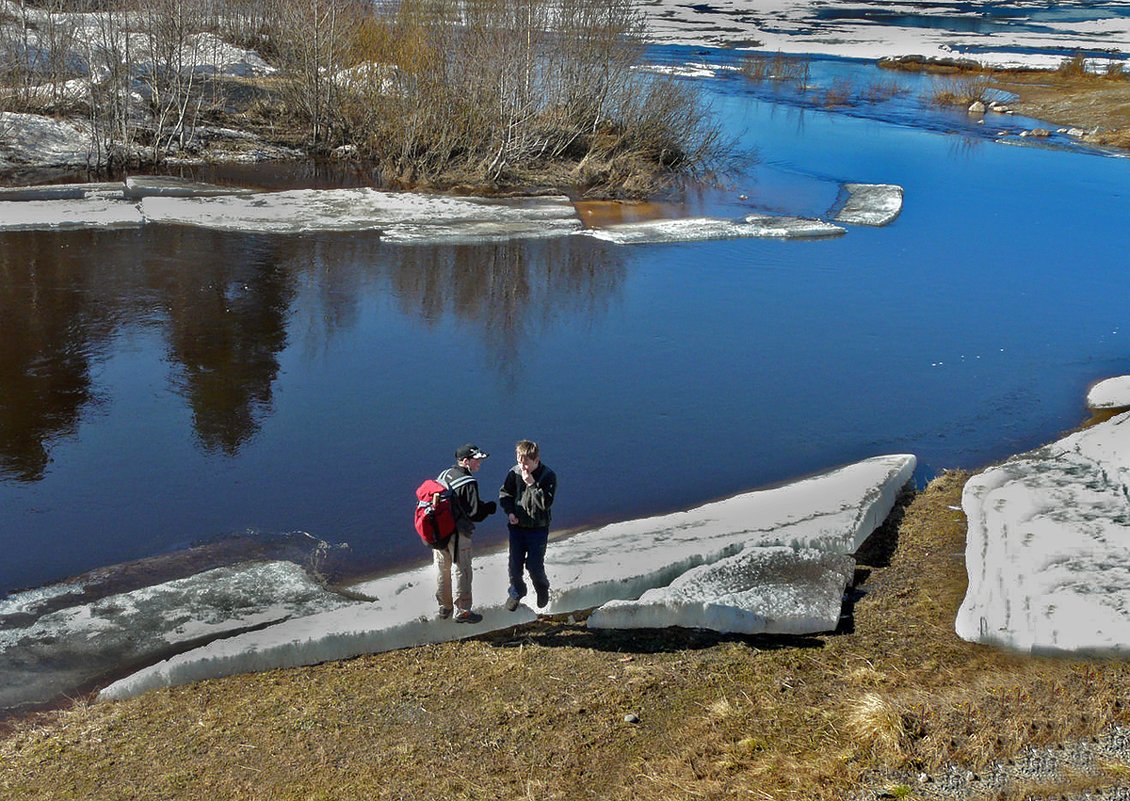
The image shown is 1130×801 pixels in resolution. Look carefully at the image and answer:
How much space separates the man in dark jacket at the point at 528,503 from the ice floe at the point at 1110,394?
8.75m

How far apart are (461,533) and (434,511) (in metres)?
0.30

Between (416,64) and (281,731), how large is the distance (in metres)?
20.6

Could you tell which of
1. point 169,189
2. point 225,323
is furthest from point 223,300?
point 169,189

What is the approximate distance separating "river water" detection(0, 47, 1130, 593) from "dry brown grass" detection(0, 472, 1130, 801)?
2264 mm

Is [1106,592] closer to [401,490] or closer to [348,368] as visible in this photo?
[401,490]

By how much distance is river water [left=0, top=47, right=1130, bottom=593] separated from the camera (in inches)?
401

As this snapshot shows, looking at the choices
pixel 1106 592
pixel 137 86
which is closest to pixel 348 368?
pixel 1106 592

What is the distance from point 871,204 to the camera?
23.0 meters

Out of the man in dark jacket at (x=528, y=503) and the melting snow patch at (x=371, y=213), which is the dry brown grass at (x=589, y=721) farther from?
the melting snow patch at (x=371, y=213)

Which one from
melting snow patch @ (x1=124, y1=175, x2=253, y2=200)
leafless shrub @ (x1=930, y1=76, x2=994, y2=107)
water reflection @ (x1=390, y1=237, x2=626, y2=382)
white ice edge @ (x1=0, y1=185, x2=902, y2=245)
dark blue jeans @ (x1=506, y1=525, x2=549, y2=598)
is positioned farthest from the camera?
leafless shrub @ (x1=930, y1=76, x2=994, y2=107)

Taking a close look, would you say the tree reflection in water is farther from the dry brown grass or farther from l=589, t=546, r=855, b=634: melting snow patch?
l=589, t=546, r=855, b=634: melting snow patch

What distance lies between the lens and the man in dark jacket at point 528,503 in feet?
23.5

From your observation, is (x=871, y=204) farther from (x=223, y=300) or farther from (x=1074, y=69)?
(x=1074, y=69)

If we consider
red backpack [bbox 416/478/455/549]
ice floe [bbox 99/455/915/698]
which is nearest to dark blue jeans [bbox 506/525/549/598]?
ice floe [bbox 99/455/915/698]
